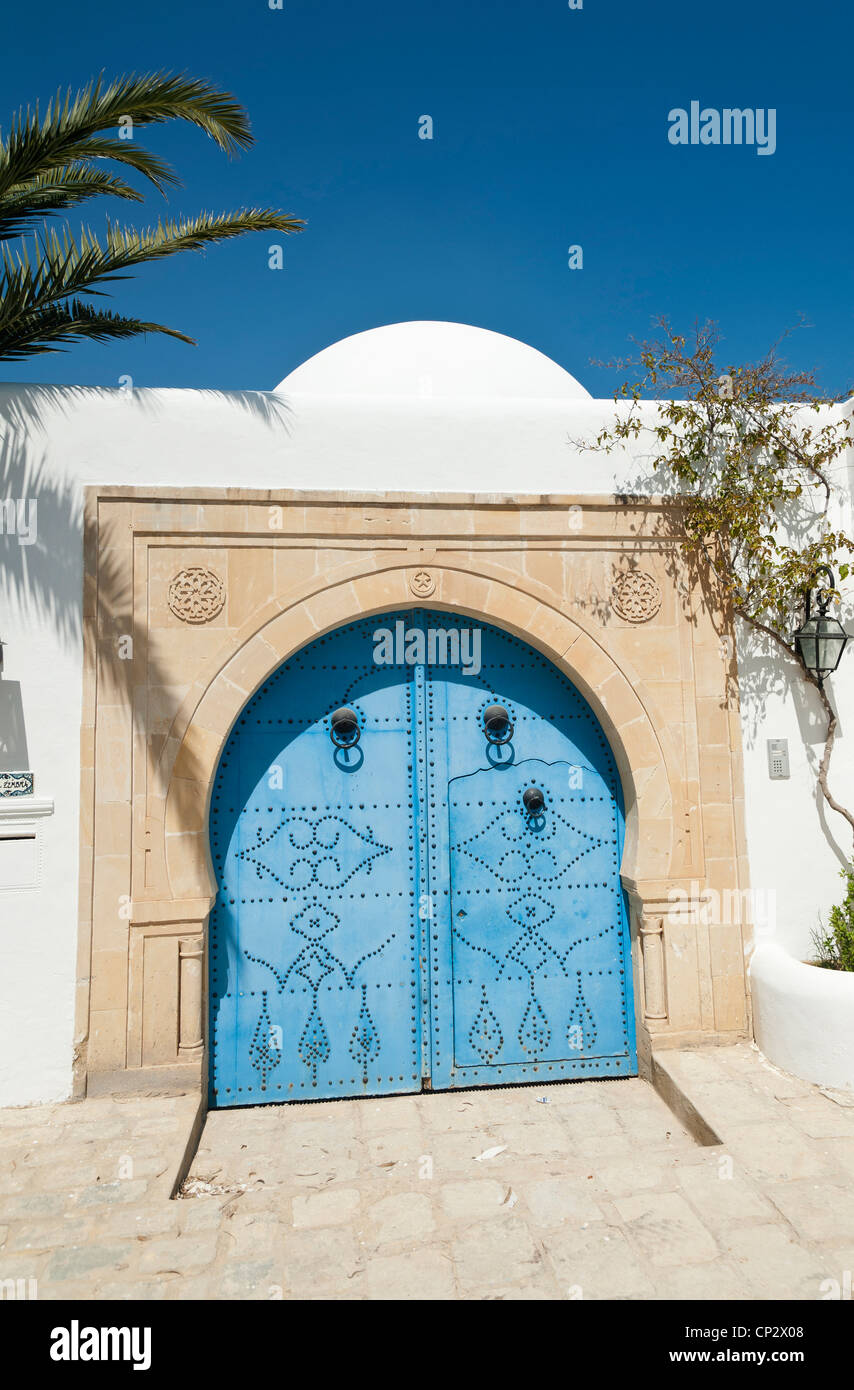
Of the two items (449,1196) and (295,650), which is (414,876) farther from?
(449,1196)

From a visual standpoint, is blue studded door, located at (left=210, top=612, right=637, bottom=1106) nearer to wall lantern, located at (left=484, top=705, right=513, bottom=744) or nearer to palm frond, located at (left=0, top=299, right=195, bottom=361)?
wall lantern, located at (left=484, top=705, right=513, bottom=744)

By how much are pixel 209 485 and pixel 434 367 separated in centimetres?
220

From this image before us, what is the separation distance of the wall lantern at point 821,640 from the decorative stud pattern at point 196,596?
3380 millimetres

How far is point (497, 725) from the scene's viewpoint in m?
4.86

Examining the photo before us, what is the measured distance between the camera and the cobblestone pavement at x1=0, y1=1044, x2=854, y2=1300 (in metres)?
2.99

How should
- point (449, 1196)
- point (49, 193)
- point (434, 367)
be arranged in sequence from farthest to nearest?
point (434, 367)
point (49, 193)
point (449, 1196)

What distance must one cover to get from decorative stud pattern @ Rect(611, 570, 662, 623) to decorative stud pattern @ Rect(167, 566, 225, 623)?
2284 mm

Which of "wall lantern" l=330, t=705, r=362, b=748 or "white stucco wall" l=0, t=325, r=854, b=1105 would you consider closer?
"white stucco wall" l=0, t=325, r=854, b=1105

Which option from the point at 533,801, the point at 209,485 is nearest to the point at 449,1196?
the point at 533,801

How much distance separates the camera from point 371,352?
20.2 ft

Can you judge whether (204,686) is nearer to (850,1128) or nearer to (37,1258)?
(37,1258)

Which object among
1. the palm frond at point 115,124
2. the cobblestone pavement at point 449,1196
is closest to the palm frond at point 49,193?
the palm frond at point 115,124

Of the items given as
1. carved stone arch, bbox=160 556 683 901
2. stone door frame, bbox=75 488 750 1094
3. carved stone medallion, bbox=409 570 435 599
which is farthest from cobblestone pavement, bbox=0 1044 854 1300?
carved stone medallion, bbox=409 570 435 599

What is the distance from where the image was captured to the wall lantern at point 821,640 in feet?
15.8
